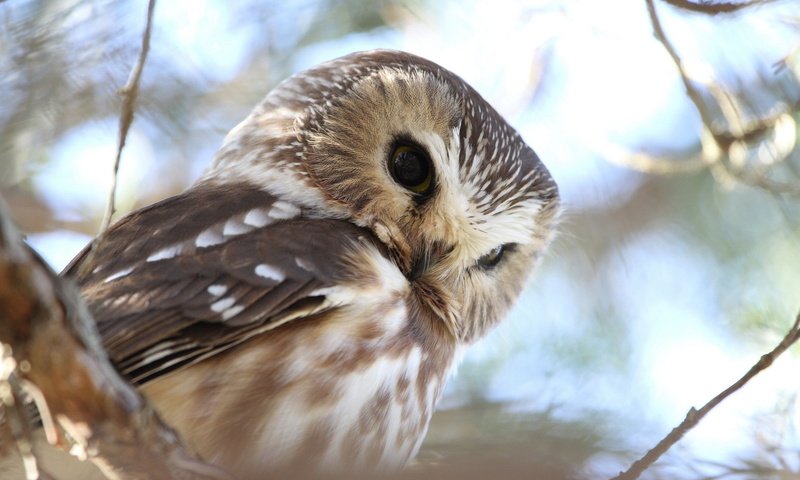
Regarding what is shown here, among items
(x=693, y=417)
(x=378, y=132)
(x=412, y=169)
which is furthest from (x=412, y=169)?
(x=693, y=417)

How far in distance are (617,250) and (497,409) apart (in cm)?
150

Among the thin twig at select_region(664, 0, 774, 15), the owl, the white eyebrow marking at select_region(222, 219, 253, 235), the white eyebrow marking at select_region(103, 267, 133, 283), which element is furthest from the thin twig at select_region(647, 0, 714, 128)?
the white eyebrow marking at select_region(103, 267, 133, 283)

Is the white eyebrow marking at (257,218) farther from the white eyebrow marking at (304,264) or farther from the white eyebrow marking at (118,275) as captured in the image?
the white eyebrow marking at (118,275)

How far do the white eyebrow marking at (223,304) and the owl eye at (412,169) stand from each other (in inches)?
30.9

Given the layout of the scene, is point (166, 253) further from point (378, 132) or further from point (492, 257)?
point (492, 257)

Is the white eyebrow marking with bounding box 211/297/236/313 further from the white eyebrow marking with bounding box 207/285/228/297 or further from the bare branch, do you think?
the bare branch

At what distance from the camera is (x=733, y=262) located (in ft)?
14.7

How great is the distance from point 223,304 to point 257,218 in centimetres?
39

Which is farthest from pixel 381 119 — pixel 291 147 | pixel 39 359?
pixel 39 359

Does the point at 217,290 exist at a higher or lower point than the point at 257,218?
lower

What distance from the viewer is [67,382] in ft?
5.22

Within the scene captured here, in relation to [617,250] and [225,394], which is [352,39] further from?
[225,394]

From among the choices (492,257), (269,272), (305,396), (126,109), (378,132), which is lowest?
(305,396)

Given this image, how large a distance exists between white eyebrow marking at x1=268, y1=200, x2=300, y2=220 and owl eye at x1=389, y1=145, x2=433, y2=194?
347mm
